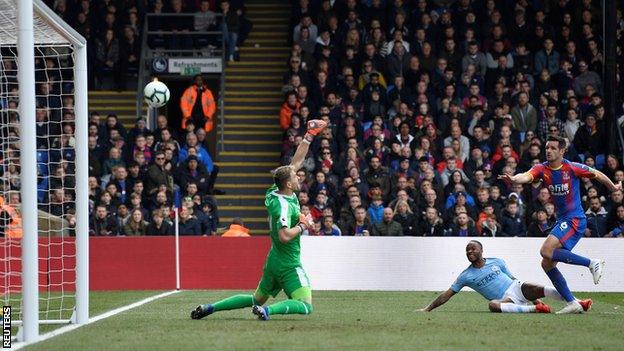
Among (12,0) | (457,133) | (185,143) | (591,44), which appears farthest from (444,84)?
(12,0)

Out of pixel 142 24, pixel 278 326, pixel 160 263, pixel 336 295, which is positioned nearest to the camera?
pixel 278 326

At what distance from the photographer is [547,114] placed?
26.8 meters

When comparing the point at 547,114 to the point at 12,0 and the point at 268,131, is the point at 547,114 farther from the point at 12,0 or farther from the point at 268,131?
the point at 12,0

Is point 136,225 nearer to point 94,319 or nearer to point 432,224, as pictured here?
point 432,224

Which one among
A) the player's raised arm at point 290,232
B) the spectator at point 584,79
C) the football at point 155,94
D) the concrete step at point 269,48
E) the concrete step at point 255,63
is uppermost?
the concrete step at point 269,48

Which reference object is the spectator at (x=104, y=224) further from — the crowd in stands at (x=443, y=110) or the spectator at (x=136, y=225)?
the crowd in stands at (x=443, y=110)

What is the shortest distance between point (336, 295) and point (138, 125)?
802cm

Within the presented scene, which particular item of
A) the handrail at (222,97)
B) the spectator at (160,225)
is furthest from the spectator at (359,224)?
the handrail at (222,97)

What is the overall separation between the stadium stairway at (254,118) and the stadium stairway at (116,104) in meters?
2.16

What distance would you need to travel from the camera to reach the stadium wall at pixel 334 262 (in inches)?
867

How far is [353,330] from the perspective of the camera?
12.5m

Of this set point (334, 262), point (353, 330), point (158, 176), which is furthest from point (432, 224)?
point (353, 330)

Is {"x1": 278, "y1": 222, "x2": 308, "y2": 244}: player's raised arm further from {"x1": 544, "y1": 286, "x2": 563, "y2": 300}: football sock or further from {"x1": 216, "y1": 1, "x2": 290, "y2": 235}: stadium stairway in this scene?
{"x1": 216, "y1": 1, "x2": 290, "y2": 235}: stadium stairway

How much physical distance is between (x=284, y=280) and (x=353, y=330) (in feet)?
3.89
